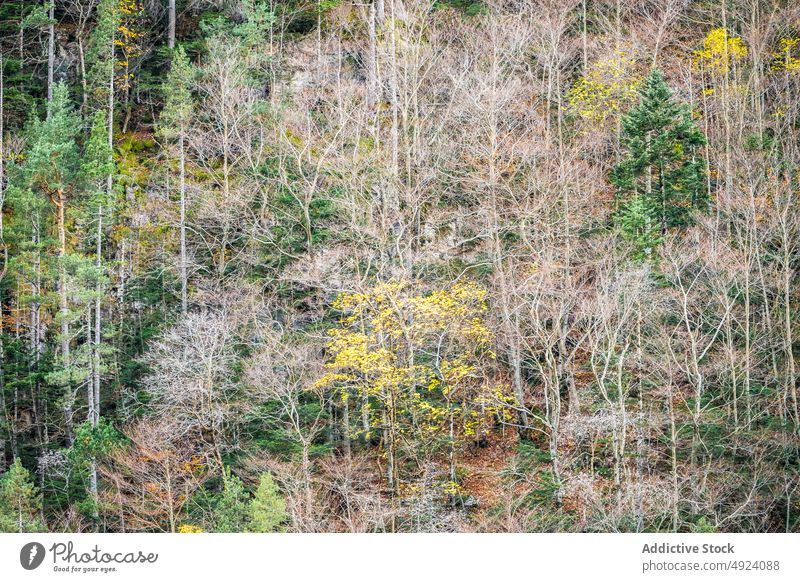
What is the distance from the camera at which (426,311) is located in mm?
13406

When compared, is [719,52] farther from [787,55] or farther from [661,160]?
[661,160]

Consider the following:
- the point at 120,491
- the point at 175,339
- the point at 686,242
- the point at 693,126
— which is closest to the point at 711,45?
the point at 693,126

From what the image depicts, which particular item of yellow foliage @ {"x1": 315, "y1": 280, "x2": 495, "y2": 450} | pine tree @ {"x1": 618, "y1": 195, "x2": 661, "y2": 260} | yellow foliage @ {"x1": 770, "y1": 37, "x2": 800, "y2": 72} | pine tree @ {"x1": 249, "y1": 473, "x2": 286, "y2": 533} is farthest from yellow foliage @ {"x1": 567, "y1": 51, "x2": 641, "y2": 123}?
pine tree @ {"x1": 249, "y1": 473, "x2": 286, "y2": 533}

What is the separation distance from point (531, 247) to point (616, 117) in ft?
16.1

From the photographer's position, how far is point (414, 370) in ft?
42.8

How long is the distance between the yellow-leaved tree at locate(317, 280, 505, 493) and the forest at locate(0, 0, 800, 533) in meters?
0.06

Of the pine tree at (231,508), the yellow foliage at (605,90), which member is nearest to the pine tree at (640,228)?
the yellow foliage at (605,90)

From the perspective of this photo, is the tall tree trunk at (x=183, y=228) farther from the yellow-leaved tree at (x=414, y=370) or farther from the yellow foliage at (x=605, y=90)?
the yellow foliage at (x=605, y=90)

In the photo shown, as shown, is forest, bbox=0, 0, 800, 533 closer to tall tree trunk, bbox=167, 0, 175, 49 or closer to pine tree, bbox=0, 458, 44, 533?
pine tree, bbox=0, 458, 44, 533

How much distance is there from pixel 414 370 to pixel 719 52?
33.4 ft
